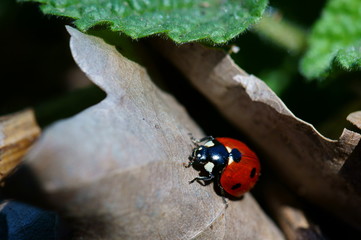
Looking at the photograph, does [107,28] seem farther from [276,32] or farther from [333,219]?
[333,219]

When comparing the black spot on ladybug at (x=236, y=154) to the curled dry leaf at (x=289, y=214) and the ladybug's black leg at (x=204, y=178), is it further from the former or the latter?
the curled dry leaf at (x=289, y=214)

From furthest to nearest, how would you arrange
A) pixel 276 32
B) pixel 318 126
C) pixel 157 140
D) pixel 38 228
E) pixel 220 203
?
pixel 276 32 → pixel 318 126 → pixel 220 203 → pixel 38 228 → pixel 157 140

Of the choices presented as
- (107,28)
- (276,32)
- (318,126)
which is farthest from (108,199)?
(276,32)

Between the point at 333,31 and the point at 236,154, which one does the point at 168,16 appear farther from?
the point at 333,31

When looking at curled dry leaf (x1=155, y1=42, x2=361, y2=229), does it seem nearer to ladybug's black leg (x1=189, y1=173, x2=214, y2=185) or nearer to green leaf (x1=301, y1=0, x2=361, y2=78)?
ladybug's black leg (x1=189, y1=173, x2=214, y2=185)

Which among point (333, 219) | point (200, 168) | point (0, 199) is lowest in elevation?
point (0, 199)

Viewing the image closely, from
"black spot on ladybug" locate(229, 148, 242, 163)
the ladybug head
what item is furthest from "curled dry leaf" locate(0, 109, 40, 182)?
"black spot on ladybug" locate(229, 148, 242, 163)

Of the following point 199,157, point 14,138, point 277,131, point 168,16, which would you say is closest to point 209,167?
point 199,157
